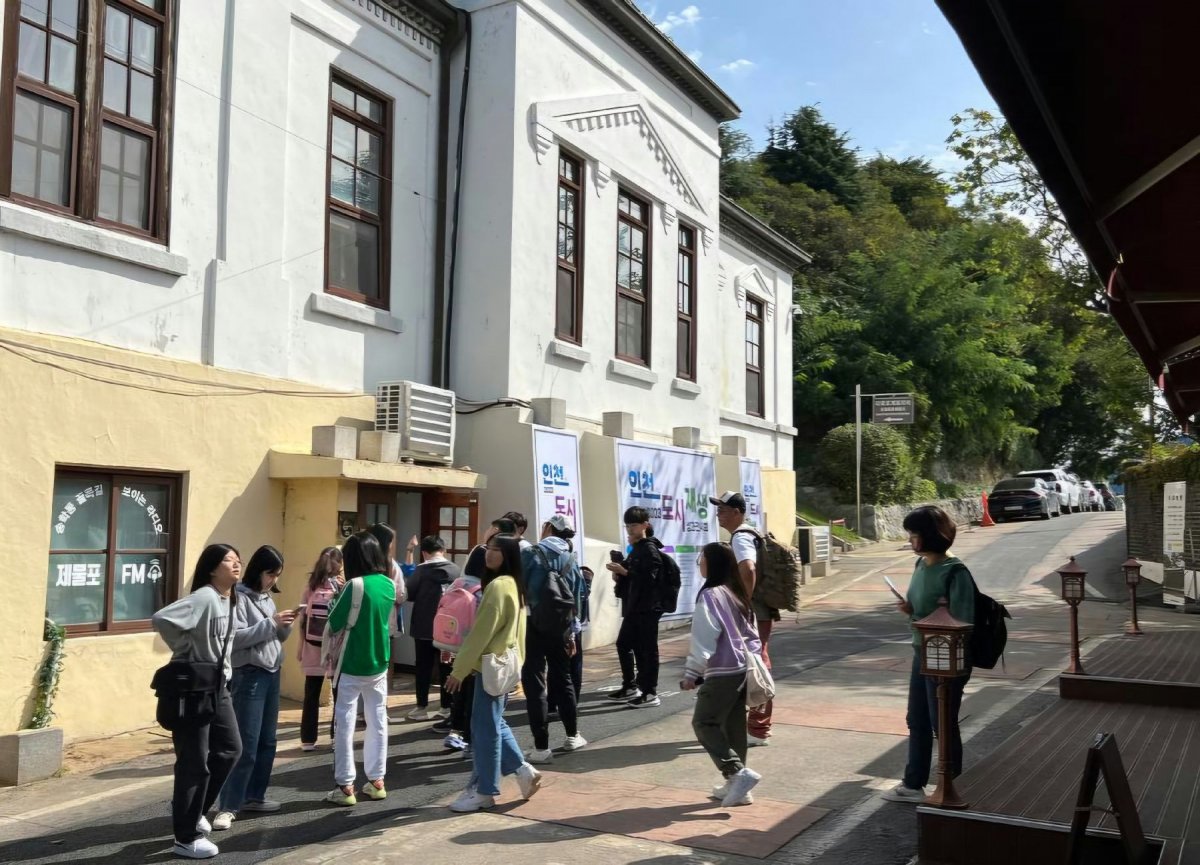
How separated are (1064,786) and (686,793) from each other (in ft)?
7.46

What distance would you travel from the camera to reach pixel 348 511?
10.3m

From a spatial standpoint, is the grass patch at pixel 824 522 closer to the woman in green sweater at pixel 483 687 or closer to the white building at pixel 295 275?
the white building at pixel 295 275

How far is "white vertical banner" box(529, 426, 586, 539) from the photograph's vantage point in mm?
12484

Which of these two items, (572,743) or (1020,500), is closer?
(572,743)

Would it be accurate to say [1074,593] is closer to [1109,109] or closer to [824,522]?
[1109,109]

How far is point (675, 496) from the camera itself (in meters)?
16.0

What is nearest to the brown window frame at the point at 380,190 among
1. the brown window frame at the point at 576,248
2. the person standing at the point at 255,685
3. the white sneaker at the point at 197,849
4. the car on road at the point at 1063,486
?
the brown window frame at the point at 576,248

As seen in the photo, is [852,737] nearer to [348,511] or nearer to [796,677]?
[796,677]

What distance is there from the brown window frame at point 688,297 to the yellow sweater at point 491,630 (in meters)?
11.0

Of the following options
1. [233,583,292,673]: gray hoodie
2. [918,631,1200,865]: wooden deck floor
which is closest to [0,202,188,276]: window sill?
[233,583,292,673]: gray hoodie

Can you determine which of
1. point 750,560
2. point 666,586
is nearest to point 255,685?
point 750,560

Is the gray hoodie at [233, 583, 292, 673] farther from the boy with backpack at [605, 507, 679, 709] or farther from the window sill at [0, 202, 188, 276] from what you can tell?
the window sill at [0, 202, 188, 276]

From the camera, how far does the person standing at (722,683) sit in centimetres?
624

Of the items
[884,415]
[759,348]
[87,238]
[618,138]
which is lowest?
[87,238]
